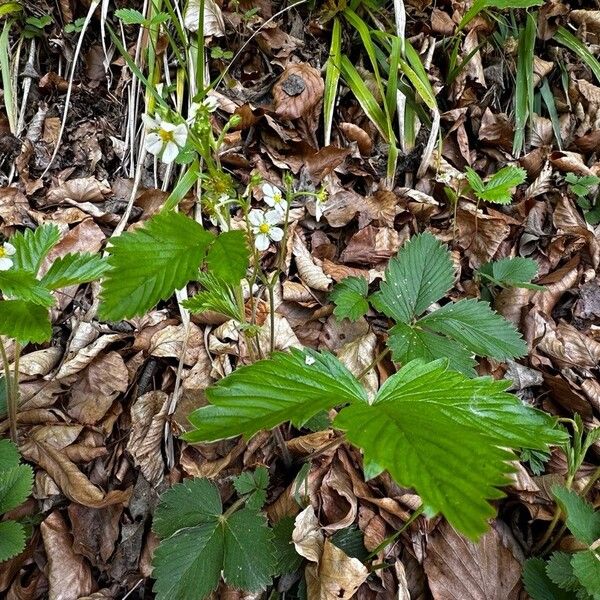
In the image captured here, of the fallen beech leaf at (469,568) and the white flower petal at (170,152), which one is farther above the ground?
the white flower petal at (170,152)

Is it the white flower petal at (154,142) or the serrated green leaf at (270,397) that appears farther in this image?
the white flower petal at (154,142)

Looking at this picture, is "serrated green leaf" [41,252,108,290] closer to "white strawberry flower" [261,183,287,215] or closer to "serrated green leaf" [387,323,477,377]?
"white strawberry flower" [261,183,287,215]

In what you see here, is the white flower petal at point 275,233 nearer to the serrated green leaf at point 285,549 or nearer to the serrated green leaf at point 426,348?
the serrated green leaf at point 426,348

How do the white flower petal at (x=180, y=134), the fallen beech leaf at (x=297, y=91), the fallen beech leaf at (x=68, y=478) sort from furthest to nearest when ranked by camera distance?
the fallen beech leaf at (x=297, y=91), the fallen beech leaf at (x=68, y=478), the white flower petal at (x=180, y=134)

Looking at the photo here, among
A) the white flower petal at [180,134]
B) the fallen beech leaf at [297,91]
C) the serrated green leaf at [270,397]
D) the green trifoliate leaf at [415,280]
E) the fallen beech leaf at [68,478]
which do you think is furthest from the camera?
the fallen beech leaf at [297,91]

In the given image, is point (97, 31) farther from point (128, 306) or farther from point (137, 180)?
point (128, 306)

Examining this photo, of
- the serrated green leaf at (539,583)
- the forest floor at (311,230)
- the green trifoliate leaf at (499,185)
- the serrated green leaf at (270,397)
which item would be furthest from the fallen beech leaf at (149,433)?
the green trifoliate leaf at (499,185)

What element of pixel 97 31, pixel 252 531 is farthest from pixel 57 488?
pixel 97 31

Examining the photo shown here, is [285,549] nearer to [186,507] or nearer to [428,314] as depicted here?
[186,507]
